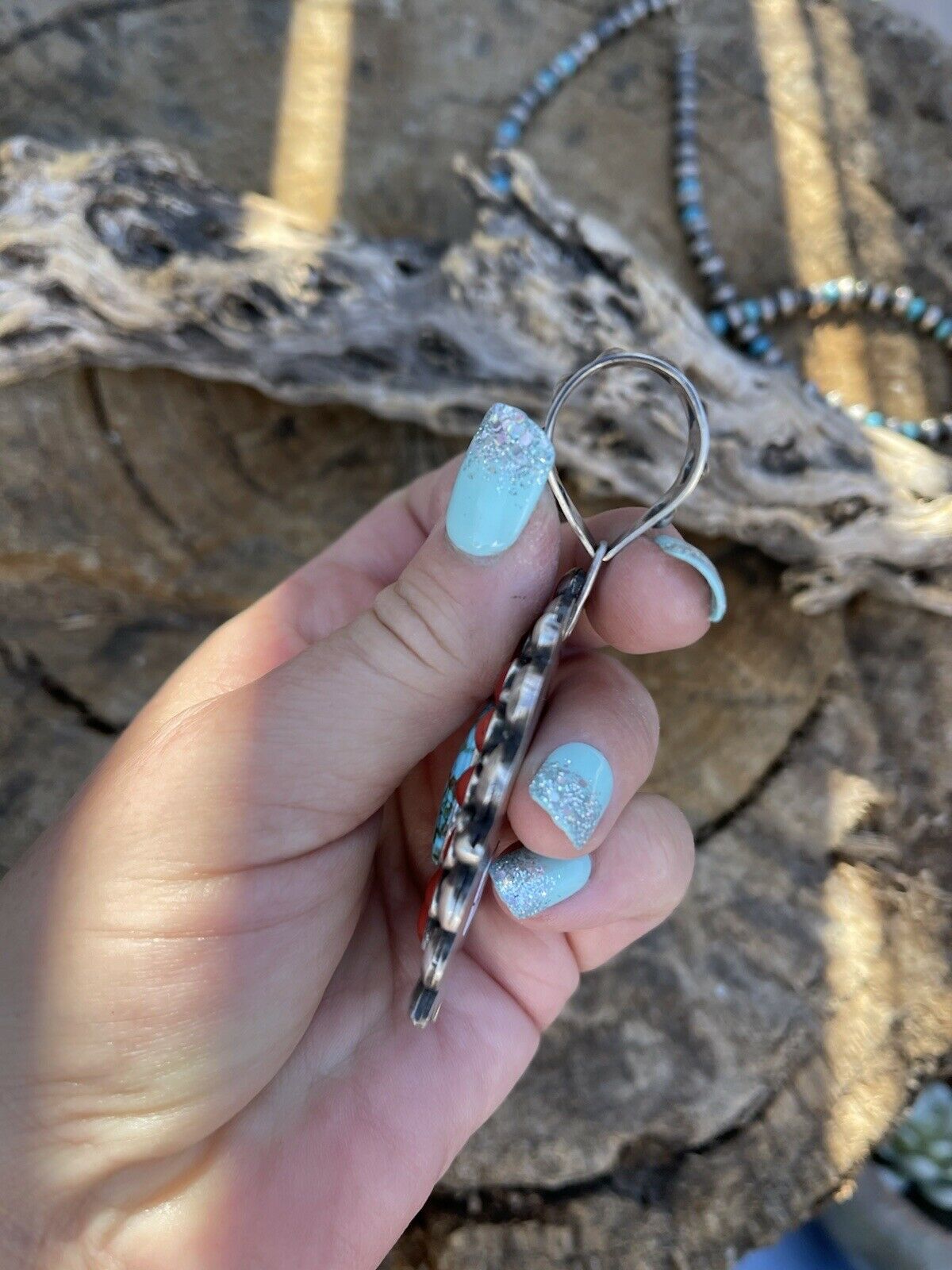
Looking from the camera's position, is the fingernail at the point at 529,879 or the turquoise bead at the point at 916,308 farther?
the turquoise bead at the point at 916,308

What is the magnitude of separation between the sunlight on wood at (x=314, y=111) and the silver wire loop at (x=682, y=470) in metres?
0.89

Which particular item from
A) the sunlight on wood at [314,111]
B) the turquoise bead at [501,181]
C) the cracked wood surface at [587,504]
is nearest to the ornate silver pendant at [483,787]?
the cracked wood surface at [587,504]

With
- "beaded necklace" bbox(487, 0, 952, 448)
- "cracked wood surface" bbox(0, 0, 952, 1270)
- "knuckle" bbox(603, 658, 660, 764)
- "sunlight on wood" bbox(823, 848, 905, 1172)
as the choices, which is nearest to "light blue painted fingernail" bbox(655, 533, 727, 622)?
"knuckle" bbox(603, 658, 660, 764)

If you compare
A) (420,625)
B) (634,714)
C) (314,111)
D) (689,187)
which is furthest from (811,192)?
(420,625)

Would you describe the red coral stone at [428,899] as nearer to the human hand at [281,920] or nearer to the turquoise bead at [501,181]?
the human hand at [281,920]

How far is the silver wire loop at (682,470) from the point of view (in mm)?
924

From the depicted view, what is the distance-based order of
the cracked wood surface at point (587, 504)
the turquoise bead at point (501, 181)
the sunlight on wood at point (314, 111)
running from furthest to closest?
the sunlight on wood at point (314, 111) < the turquoise bead at point (501, 181) < the cracked wood surface at point (587, 504)

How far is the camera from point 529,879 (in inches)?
39.1

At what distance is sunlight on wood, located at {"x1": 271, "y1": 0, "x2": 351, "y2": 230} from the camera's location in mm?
1668

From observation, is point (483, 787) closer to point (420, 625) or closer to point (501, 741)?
point (501, 741)

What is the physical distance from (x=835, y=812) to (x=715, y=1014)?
0.35 meters

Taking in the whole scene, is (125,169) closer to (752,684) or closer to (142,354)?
(142,354)

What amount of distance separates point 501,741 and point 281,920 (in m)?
0.31

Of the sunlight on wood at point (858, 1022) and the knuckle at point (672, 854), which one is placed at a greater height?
the knuckle at point (672, 854)
